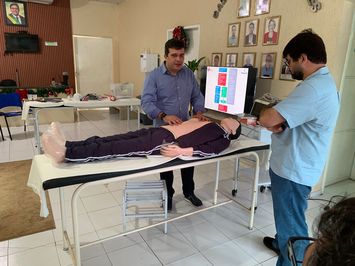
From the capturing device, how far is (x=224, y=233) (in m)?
2.16

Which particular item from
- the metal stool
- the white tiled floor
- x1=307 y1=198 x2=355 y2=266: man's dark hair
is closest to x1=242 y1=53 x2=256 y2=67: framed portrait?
the white tiled floor

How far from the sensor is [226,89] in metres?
3.45

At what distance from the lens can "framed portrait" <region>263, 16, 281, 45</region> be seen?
2979mm

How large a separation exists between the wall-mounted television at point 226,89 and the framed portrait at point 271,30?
0.43 meters

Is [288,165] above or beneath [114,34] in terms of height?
beneath

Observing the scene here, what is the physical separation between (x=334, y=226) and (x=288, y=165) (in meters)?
1.09

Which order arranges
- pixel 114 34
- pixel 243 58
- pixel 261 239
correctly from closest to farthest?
pixel 261 239, pixel 243 58, pixel 114 34

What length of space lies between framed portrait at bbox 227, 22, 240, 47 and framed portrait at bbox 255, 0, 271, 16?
0.33 m

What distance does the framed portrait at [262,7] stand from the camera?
3.06 metres

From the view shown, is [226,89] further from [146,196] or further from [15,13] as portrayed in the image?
[15,13]

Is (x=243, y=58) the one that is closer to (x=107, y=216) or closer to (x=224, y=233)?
(x=224, y=233)

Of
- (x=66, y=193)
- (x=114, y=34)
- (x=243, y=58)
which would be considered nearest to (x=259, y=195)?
(x=243, y=58)

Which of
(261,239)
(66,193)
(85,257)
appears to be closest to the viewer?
(85,257)

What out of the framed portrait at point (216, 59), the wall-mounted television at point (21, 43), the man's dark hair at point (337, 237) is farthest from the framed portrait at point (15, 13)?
the man's dark hair at point (337, 237)
